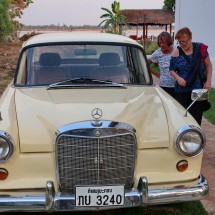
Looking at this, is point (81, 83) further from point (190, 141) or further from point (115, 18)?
point (115, 18)

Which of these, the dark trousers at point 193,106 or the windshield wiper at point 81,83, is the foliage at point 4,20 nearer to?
the dark trousers at point 193,106

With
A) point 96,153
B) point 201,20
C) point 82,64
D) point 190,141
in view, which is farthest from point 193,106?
point 201,20

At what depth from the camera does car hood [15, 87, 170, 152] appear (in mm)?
3383

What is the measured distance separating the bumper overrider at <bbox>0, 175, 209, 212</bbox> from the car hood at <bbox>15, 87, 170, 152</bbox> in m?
0.36

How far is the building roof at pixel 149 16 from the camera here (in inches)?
1389

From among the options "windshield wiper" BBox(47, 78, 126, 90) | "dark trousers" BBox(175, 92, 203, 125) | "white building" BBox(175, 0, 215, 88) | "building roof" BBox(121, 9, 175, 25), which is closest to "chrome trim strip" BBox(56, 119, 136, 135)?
"windshield wiper" BBox(47, 78, 126, 90)

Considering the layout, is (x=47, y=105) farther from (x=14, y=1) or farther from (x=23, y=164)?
(x=14, y=1)

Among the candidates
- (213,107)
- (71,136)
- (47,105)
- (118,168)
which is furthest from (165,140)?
(213,107)

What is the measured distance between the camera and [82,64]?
188 inches

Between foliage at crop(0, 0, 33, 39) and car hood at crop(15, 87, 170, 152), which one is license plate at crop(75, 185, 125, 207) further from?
foliage at crop(0, 0, 33, 39)

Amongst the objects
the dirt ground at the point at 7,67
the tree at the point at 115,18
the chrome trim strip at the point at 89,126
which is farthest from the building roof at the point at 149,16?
the chrome trim strip at the point at 89,126

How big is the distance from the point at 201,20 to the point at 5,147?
33.9 feet

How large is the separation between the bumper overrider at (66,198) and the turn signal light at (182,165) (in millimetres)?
162

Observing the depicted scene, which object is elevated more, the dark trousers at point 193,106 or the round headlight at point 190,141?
the round headlight at point 190,141
